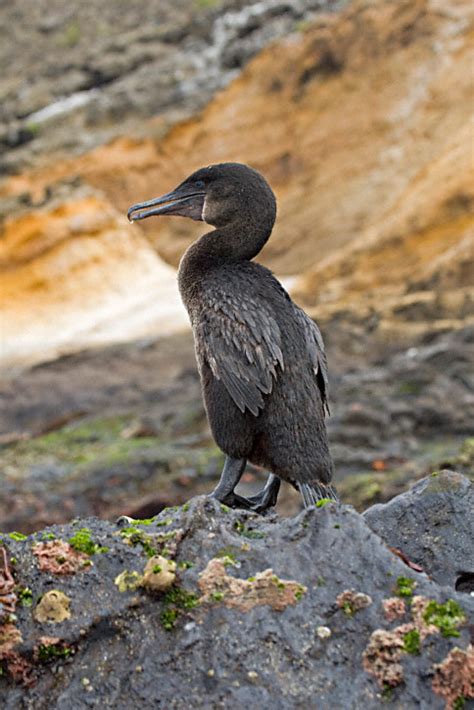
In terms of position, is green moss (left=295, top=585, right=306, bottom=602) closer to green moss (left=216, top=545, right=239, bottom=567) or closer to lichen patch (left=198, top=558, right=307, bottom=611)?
lichen patch (left=198, top=558, right=307, bottom=611)

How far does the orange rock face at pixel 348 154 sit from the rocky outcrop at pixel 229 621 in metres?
12.5

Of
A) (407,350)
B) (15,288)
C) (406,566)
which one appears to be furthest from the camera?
(15,288)

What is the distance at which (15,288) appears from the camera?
771 inches

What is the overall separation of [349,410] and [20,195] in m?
12.7

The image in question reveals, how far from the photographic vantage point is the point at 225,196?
4.22m

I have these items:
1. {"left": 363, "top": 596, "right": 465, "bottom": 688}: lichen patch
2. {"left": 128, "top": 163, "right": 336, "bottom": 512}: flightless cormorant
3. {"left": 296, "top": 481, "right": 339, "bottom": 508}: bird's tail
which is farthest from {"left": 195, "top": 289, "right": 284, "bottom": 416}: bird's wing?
{"left": 363, "top": 596, "right": 465, "bottom": 688}: lichen patch

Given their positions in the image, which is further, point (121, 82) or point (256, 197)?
point (121, 82)

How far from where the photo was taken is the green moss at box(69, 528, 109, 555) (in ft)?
Result: 9.06

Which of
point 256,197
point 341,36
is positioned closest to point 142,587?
point 256,197

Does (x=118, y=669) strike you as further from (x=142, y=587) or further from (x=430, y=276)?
(x=430, y=276)

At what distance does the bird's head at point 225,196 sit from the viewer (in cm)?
418

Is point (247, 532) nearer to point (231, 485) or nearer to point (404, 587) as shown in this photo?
point (404, 587)

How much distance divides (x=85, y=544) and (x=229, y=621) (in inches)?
21.7

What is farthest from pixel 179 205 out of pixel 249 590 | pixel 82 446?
pixel 82 446
